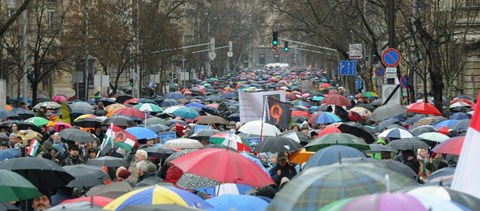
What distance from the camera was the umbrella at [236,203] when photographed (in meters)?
10.2

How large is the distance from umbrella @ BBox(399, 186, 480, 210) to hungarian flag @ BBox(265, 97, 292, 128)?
12.6 meters

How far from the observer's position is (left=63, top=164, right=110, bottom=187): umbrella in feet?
47.3

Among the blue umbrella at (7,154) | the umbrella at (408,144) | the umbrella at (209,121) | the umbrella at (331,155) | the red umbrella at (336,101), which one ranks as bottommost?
the umbrella at (209,121)

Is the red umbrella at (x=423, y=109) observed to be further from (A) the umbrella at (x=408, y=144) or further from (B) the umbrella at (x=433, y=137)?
(A) the umbrella at (x=408, y=144)

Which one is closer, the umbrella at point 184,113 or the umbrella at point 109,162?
the umbrella at point 109,162

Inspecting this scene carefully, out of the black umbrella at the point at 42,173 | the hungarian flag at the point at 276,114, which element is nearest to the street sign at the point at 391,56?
the hungarian flag at the point at 276,114

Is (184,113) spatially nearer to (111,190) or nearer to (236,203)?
(111,190)

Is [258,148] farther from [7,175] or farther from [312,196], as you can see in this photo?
[312,196]

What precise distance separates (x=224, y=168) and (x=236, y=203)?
186 centimetres

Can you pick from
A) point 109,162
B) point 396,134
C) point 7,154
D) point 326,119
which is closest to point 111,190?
point 109,162

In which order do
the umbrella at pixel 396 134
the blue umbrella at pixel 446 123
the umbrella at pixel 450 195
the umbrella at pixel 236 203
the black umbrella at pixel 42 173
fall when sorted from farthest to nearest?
the blue umbrella at pixel 446 123, the umbrella at pixel 396 134, the black umbrella at pixel 42 173, the umbrella at pixel 236 203, the umbrella at pixel 450 195

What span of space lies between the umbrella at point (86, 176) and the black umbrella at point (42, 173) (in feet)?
1.00

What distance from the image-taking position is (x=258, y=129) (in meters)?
21.1

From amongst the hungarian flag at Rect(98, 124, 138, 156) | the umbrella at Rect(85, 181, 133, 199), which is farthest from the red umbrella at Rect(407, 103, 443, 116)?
the umbrella at Rect(85, 181, 133, 199)
